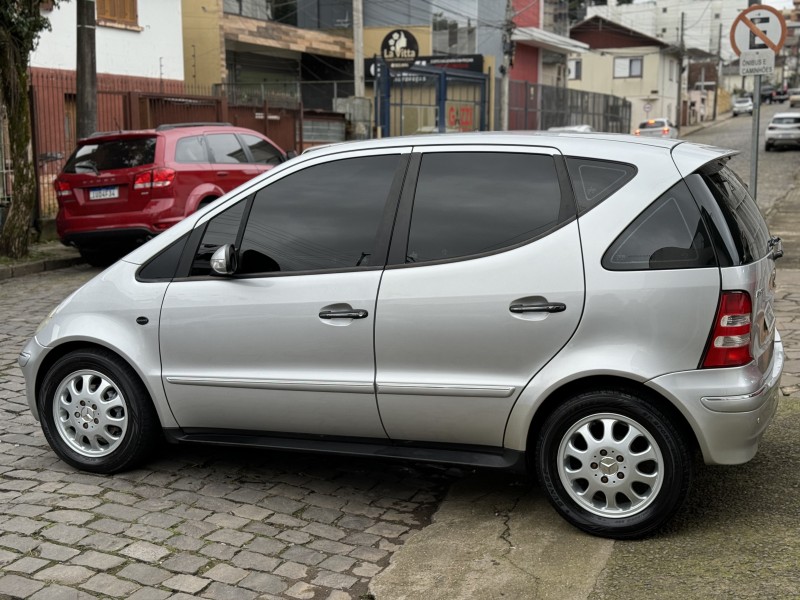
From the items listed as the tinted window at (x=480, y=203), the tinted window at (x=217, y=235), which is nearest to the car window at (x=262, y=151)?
the tinted window at (x=217, y=235)

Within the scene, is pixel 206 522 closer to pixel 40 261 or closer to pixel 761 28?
pixel 761 28

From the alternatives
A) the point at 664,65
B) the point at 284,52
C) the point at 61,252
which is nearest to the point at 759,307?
the point at 61,252

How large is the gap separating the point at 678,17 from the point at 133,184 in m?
97.1

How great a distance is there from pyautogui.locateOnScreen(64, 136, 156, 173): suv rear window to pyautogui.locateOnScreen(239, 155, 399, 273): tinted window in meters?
8.14

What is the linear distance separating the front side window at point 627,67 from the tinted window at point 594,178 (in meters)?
64.2

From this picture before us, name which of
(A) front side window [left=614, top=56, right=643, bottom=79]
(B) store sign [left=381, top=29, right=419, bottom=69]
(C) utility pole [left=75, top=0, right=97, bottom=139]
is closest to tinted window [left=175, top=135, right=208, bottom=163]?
(C) utility pole [left=75, top=0, right=97, bottom=139]

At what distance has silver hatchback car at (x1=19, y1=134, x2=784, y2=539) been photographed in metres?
4.03

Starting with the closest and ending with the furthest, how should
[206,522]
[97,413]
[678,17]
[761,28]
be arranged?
[206,522], [97,413], [761,28], [678,17]

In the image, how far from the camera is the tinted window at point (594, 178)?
4.21 meters

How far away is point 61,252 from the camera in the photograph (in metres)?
14.4

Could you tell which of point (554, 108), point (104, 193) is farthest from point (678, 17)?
point (104, 193)

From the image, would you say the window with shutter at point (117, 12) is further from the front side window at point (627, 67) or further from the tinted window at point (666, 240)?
the front side window at point (627, 67)

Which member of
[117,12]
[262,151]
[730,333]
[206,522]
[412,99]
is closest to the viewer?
[730,333]

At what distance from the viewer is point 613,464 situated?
163 inches
